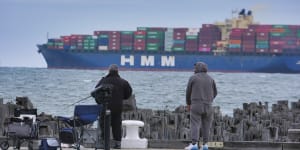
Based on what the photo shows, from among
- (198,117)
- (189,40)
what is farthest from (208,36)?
(198,117)

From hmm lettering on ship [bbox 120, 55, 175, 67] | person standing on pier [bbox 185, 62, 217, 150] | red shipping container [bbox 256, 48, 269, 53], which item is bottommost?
hmm lettering on ship [bbox 120, 55, 175, 67]

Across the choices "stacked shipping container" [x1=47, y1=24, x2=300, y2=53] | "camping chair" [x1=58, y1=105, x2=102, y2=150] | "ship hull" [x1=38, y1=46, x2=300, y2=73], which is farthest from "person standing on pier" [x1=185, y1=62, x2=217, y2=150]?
"stacked shipping container" [x1=47, y1=24, x2=300, y2=53]

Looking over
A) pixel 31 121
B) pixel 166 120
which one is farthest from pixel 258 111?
pixel 31 121

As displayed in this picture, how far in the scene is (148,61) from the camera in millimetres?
143125

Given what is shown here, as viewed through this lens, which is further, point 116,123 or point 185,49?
point 185,49

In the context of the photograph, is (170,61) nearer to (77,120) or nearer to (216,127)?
(216,127)

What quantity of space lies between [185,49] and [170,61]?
182 inches

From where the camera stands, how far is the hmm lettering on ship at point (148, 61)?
141000 millimetres

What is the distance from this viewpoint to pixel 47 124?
17953 mm

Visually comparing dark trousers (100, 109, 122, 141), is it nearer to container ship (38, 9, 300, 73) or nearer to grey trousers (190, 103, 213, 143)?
grey trousers (190, 103, 213, 143)

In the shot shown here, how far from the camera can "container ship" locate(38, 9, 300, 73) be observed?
140 meters

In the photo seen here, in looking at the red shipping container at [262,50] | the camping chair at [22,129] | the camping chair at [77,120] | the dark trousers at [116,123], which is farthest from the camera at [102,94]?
the red shipping container at [262,50]

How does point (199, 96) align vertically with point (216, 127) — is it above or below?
above

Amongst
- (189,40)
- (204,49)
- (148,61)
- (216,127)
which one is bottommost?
(148,61)
